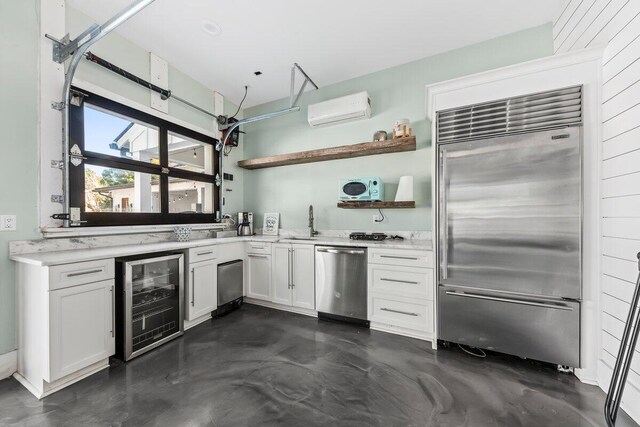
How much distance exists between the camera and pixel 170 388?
1815 millimetres

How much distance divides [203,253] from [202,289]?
0.41 m

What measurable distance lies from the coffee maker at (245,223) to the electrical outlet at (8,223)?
236 cm

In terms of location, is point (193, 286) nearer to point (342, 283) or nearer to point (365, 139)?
point (342, 283)

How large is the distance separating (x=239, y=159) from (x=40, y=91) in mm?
2466

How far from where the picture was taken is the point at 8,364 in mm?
1945

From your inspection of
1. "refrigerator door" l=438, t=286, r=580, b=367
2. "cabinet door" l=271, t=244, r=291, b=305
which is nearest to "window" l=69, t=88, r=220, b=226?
"cabinet door" l=271, t=244, r=291, b=305

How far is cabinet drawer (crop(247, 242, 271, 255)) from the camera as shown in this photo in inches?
133

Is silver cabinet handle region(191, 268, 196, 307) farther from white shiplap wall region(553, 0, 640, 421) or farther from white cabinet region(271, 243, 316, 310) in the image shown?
white shiplap wall region(553, 0, 640, 421)

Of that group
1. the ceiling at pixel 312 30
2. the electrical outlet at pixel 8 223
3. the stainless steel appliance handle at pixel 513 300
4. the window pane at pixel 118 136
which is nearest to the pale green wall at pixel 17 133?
the electrical outlet at pixel 8 223

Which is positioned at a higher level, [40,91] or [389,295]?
[40,91]

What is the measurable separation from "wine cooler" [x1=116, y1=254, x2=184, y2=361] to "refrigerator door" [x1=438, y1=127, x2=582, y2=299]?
2.72 m

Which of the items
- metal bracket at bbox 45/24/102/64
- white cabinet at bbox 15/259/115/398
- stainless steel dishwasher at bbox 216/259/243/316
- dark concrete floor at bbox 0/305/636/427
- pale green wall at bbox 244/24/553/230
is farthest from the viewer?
stainless steel dishwasher at bbox 216/259/243/316

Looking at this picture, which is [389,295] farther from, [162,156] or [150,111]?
[150,111]

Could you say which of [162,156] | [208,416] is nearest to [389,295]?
[208,416]
